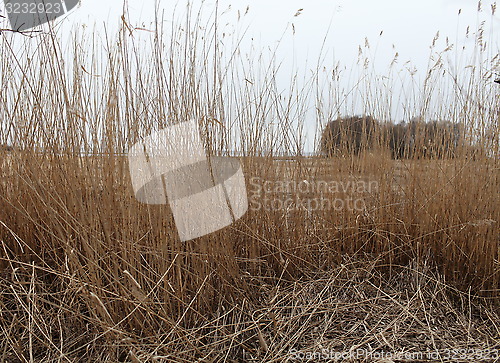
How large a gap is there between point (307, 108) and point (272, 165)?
314 millimetres

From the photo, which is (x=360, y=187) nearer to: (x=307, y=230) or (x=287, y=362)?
(x=307, y=230)

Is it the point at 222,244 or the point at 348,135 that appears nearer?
the point at 222,244

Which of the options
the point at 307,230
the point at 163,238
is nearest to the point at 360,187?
the point at 307,230

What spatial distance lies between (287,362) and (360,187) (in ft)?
2.90

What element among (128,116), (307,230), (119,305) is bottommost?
(119,305)

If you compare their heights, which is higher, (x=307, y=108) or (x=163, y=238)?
(x=307, y=108)

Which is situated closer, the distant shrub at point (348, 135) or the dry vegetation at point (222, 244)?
the dry vegetation at point (222, 244)

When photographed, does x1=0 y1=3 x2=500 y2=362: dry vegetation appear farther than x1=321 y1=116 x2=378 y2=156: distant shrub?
No

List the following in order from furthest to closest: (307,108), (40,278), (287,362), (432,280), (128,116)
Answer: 1. (307,108)
2. (432,280)
3. (40,278)
4. (128,116)
5. (287,362)

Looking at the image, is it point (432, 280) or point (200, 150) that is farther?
point (432, 280)

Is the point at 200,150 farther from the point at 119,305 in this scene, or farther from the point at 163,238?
the point at 119,305

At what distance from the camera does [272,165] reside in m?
1.57

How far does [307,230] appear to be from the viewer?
1.63 meters

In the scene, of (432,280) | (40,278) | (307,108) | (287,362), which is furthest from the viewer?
(307,108)
